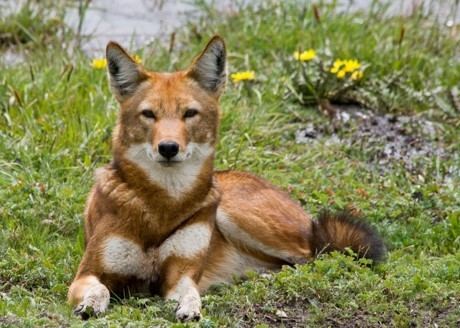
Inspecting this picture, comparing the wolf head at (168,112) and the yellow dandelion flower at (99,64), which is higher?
the wolf head at (168,112)

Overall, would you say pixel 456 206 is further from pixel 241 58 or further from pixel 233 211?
pixel 241 58

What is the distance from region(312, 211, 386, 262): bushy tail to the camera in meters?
6.91

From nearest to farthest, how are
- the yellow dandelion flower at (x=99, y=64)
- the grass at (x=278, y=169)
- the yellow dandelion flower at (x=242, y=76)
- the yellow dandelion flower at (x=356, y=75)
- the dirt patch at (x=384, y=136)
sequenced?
the grass at (x=278, y=169)
the dirt patch at (x=384, y=136)
the yellow dandelion flower at (x=99, y=64)
the yellow dandelion flower at (x=242, y=76)
the yellow dandelion flower at (x=356, y=75)

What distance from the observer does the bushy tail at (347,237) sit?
22.7 feet

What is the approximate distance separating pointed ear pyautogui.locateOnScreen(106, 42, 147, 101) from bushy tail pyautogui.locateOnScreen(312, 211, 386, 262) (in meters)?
1.30

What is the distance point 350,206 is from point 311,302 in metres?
1.87

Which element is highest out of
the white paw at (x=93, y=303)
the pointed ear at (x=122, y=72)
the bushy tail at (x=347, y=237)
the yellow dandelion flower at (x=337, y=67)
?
the pointed ear at (x=122, y=72)

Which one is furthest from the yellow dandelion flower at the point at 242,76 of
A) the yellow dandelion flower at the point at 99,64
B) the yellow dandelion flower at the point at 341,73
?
the yellow dandelion flower at the point at 99,64

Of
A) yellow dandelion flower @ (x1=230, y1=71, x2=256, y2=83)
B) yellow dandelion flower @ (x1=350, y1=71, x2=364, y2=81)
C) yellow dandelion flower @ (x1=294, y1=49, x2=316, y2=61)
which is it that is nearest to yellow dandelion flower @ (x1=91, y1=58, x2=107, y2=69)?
yellow dandelion flower @ (x1=230, y1=71, x2=256, y2=83)

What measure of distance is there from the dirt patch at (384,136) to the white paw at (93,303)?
335 cm

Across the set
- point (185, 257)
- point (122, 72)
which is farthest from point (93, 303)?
point (122, 72)

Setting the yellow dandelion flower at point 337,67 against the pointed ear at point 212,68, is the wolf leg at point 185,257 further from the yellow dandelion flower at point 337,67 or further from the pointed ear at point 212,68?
the yellow dandelion flower at point 337,67

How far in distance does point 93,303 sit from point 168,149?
839mm

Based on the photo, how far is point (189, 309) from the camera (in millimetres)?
6016
